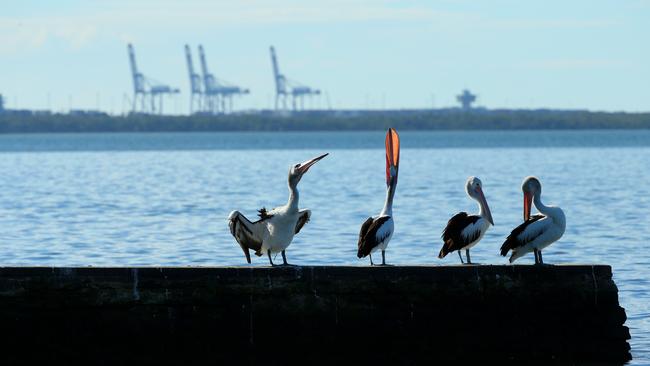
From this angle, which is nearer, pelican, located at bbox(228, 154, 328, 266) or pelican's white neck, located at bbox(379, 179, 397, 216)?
pelican, located at bbox(228, 154, 328, 266)

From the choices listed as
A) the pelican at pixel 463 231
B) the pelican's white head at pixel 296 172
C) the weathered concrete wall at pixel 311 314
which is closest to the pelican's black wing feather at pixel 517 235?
the pelican at pixel 463 231

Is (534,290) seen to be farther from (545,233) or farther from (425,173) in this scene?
(425,173)

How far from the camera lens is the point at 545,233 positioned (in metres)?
12.3

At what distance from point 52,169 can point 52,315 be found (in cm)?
6142

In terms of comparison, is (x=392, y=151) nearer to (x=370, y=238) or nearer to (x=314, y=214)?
(x=370, y=238)

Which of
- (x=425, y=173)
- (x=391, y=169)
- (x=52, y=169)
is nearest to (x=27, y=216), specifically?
(x=391, y=169)

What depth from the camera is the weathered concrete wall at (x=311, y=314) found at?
37.8 feet

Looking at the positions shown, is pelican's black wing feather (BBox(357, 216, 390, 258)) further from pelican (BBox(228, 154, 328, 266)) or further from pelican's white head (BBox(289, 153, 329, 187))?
pelican's white head (BBox(289, 153, 329, 187))

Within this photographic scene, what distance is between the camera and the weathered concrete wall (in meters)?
11.5

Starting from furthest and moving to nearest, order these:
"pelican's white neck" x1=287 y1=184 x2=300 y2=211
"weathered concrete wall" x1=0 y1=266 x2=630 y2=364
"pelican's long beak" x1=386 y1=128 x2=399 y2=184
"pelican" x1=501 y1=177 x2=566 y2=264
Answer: "pelican's long beak" x1=386 y1=128 x2=399 y2=184, "pelican" x1=501 y1=177 x2=566 y2=264, "pelican's white neck" x1=287 y1=184 x2=300 y2=211, "weathered concrete wall" x1=0 y1=266 x2=630 y2=364

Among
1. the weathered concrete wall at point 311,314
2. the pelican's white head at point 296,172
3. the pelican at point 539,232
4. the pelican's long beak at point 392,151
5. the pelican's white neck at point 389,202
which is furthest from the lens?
the pelican's long beak at point 392,151

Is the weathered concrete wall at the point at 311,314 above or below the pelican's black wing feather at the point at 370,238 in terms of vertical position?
below

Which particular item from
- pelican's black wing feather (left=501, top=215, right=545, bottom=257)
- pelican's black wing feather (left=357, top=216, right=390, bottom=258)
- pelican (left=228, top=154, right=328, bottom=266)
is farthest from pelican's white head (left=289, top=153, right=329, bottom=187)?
pelican's black wing feather (left=501, top=215, right=545, bottom=257)

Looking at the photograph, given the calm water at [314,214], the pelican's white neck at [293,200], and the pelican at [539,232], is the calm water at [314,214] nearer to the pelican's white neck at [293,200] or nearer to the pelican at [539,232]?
the pelican at [539,232]
